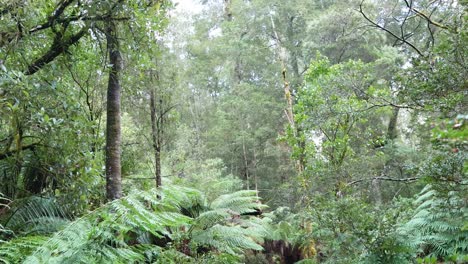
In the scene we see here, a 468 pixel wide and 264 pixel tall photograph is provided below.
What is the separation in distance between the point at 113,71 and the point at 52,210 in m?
1.22

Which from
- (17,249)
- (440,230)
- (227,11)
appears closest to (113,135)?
(17,249)

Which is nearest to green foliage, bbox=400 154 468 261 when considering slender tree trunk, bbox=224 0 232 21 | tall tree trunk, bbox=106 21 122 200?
tall tree trunk, bbox=106 21 122 200

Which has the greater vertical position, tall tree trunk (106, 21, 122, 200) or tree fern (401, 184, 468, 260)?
tall tree trunk (106, 21, 122, 200)

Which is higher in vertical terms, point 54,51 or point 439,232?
point 54,51

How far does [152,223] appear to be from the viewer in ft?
5.68

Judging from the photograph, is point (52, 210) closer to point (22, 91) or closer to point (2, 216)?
point (2, 216)

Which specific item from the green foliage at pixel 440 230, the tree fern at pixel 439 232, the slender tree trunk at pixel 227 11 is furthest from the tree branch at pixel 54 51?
the slender tree trunk at pixel 227 11

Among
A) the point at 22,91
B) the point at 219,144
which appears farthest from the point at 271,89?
the point at 22,91

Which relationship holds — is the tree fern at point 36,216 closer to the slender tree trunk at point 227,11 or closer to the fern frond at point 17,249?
the fern frond at point 17,249

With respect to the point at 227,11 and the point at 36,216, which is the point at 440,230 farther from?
the point at 227,11

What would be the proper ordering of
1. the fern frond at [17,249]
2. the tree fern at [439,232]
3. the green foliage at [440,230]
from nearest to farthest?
1. the fern frond at [17,249]
2. the green foliage at [440,230]
3. the tree fern at [439,232]

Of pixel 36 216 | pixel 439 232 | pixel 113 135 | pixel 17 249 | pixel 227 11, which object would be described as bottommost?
pixel 439 232

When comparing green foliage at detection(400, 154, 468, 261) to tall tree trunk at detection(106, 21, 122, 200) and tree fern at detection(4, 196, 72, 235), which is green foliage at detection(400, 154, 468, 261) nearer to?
tall tree trunk at detection(106, 21, 122, 200)

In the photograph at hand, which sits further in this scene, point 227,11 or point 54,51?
point 227,11
